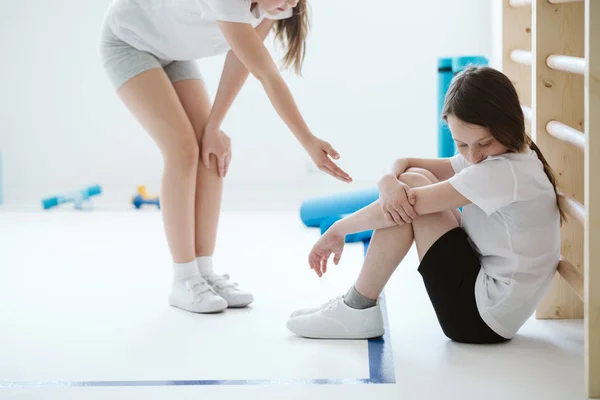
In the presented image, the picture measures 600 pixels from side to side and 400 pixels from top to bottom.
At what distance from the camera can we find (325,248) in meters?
1.73

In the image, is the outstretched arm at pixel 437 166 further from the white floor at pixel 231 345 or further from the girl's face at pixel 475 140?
the white floor at pixel 231 345

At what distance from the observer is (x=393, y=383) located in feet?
4.91

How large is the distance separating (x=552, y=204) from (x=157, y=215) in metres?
2.25

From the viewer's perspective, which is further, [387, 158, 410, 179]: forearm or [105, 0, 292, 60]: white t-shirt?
[105, 0, 292, 60]: white t-shirt

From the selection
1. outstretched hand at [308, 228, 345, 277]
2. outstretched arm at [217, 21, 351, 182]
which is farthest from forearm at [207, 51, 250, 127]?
outstretched hand at [308, 228, 345, 277]

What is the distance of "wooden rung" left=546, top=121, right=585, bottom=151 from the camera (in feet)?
5.01

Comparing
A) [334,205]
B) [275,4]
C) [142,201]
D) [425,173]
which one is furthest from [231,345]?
[142,201]

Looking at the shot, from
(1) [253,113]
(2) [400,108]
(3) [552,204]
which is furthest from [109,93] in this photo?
(3) [552,204]

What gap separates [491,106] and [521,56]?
0.64 m

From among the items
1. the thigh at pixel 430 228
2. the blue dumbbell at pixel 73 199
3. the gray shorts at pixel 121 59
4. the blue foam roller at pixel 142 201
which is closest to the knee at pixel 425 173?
the thigh at pixel 430 228

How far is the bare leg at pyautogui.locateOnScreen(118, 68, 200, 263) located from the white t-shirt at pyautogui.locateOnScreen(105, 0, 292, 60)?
0.07m

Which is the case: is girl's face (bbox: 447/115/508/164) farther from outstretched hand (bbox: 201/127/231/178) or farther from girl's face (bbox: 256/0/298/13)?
outstretched hand (bbox: 201/127/231/178)

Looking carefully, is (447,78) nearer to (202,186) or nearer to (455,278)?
(202,186)

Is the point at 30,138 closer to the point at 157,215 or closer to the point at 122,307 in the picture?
the point at 157,215
